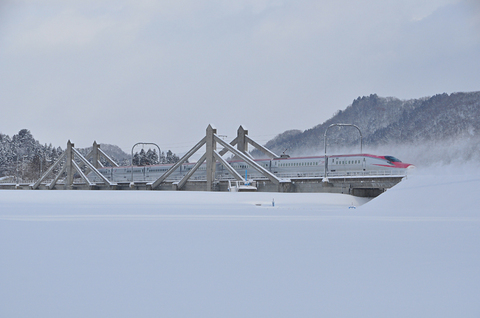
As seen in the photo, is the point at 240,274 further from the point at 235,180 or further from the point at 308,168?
the point at 235,180

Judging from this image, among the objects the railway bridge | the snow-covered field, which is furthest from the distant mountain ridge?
the snow-covered field

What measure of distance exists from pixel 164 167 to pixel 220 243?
242ft

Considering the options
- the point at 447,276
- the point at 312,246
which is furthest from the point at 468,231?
the point at 447,276

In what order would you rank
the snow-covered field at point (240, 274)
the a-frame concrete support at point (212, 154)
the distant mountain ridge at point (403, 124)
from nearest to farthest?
the snow-covered field at point (240, 274) < the a-frame concrete support at point (212, 154) < the distant mountain ridge at point (403, 124)

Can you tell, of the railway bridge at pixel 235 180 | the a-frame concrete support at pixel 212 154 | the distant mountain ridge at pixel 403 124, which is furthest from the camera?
the distant mountain ridge at pixel 403 124

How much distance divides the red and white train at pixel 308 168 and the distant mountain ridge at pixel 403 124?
9652cm

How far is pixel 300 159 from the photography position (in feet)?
212

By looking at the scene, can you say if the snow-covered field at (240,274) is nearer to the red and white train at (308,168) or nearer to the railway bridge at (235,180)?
the railway bridge at (235,180)

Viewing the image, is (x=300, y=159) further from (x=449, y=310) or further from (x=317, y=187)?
(x=449, y=310)

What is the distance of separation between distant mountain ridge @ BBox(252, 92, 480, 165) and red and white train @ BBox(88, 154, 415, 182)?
96524 millimetres

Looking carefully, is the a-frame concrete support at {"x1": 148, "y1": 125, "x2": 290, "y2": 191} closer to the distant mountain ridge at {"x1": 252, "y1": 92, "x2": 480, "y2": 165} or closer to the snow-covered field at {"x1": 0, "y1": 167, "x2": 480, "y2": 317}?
the snow-covered field at {"x1": 0, "y1": 167, "x2": 480, "y2": 317}

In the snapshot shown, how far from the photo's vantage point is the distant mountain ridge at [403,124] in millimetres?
177688

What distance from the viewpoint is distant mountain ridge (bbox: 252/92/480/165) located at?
17769 centimetres

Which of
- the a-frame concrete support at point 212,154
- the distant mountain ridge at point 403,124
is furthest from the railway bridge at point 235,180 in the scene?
the distant mountain ridge at point 403,124
